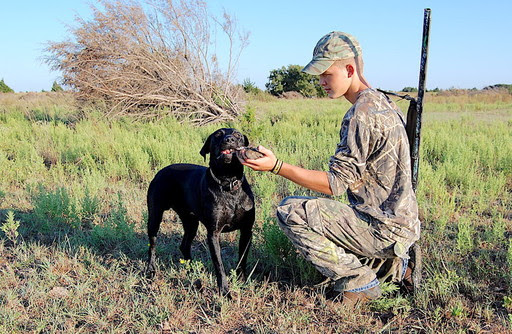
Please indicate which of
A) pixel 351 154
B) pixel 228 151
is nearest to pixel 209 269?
pixel 228 151

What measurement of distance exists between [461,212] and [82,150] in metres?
6.10

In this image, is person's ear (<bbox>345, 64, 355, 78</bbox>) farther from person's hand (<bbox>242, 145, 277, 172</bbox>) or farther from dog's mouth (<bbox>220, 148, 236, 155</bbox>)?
dog's mouth (<bbox>220, 148, 236, 155</bbox>)

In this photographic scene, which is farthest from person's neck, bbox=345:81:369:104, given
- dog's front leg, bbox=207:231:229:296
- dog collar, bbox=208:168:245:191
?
dog's front leg, bbox=207:231:229:296

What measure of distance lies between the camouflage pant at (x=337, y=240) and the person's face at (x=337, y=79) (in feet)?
2.51

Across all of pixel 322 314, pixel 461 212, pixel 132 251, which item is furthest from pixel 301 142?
pixel 322 314

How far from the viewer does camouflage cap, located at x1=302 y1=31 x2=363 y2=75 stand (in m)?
2.54

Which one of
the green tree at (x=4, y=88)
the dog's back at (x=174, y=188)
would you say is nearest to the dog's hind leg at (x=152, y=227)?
the dog's back at (x=174, y=188)

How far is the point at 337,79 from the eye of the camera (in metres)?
2.66

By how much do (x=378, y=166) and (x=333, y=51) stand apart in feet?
2.55

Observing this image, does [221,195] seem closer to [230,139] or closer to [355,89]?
[230,139]

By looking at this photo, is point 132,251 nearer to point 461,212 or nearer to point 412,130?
point 412,130

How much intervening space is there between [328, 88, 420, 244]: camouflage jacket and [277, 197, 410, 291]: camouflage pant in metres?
0.10

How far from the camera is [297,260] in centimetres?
324

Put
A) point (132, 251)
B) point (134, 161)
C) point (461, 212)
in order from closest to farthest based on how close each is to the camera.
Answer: point (132, 251)
point (461, 212)
point (134, 161)
